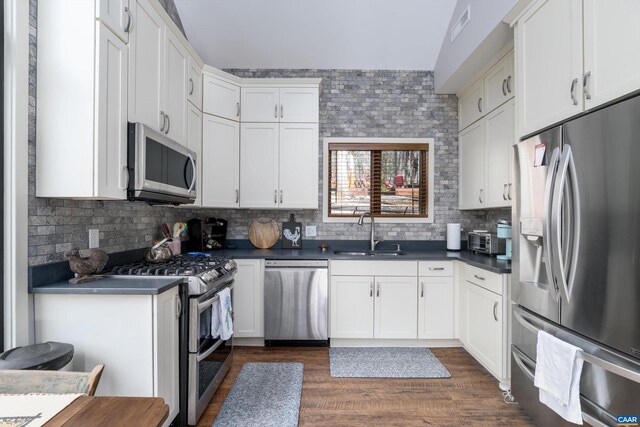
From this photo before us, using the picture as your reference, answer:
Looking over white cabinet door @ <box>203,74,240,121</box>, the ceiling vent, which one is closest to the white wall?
the ceiling vent

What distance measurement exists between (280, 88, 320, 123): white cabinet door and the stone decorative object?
7.02 ft

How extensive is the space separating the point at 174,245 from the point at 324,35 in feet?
8.17

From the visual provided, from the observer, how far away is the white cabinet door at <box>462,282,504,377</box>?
2431 mm

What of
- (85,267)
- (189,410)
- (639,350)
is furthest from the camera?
(189,410)

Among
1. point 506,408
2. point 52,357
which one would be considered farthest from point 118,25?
point 506,408

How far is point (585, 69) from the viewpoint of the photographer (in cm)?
157

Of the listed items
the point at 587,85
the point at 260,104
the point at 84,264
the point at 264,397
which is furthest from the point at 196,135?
the point at 587,85

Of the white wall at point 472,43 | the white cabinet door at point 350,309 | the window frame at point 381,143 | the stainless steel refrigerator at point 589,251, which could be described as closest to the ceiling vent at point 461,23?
the white wall at point 472,43

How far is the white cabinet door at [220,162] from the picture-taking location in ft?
10.5

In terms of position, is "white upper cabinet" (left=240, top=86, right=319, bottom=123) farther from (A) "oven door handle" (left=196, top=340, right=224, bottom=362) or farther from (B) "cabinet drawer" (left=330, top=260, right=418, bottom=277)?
(A) "oven door handle" (left=196, top=340, right=224, bottom=362)

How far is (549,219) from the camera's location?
1735 mm

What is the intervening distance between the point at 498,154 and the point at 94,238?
10.1ft

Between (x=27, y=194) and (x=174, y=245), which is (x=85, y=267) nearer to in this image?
(x=27, y=194)

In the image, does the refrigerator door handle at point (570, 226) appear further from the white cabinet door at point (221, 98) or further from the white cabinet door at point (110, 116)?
the white cabinet door at point (221, 98)
